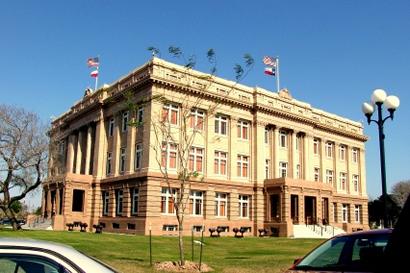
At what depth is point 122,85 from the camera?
4716cm

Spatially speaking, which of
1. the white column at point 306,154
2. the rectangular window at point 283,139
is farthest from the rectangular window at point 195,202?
the white column at point 306,154

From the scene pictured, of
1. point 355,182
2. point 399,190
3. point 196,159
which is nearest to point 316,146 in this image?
point 355,182

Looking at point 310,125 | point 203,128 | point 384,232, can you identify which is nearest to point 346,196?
point 310,125

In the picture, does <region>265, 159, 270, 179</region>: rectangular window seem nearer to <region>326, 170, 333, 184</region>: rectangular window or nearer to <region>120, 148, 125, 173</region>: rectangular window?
<region>326, 170, 333, 184</region>: rectangular window

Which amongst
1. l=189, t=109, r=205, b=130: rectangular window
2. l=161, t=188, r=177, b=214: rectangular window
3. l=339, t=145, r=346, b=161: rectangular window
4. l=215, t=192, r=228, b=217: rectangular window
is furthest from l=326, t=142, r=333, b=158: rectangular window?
l=161, t=188, r=177, b=214: rectangular window

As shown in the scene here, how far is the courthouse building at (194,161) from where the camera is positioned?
42000 millimetres

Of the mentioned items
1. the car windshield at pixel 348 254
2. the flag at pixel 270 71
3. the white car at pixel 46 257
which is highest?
the flag at pixel 270 71

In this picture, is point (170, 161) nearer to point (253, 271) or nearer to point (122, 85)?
point (122, 85)

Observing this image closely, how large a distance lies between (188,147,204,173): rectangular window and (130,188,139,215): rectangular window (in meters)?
5.50

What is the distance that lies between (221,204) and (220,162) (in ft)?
13.7

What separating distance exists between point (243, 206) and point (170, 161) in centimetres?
1046

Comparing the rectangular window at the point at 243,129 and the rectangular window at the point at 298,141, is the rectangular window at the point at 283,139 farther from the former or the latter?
the rectangular window at the point at 243,129

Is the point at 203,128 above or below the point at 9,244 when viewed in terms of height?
above

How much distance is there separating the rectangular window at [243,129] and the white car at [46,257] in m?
45.0
